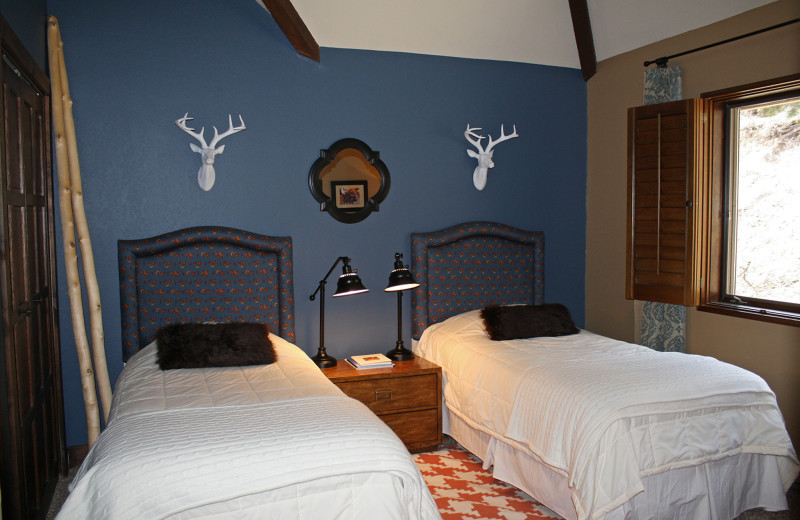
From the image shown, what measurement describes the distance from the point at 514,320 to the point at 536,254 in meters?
0.80

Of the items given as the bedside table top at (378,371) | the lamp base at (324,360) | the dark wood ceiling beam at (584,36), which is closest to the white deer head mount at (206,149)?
the lamp base at (324,360)

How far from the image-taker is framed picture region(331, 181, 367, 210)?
399 centimetres

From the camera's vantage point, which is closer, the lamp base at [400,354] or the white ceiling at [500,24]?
the white ceiling at [500,24]

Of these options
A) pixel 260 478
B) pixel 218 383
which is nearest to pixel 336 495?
pixel 260 478

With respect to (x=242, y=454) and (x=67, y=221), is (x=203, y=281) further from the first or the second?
(x=242, y=454)

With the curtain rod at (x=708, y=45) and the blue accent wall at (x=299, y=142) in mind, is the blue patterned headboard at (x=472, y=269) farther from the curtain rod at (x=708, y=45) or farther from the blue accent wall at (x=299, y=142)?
the curtain rod at (x=708, y=45)

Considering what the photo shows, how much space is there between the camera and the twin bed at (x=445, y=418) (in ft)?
6.43

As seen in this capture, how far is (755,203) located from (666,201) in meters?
A: 0.50

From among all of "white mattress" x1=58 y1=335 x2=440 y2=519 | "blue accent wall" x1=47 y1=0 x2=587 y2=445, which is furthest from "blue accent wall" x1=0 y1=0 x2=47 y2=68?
"white mattress" x1=58 y1=335 x2=440 y2=519

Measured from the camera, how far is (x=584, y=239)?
15.6ft

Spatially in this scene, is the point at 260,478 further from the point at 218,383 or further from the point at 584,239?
the point at 584,239

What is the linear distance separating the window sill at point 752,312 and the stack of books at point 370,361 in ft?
6.54

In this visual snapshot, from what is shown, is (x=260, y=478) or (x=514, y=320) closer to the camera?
(x=260, y=478)

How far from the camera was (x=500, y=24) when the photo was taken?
4.20 m
